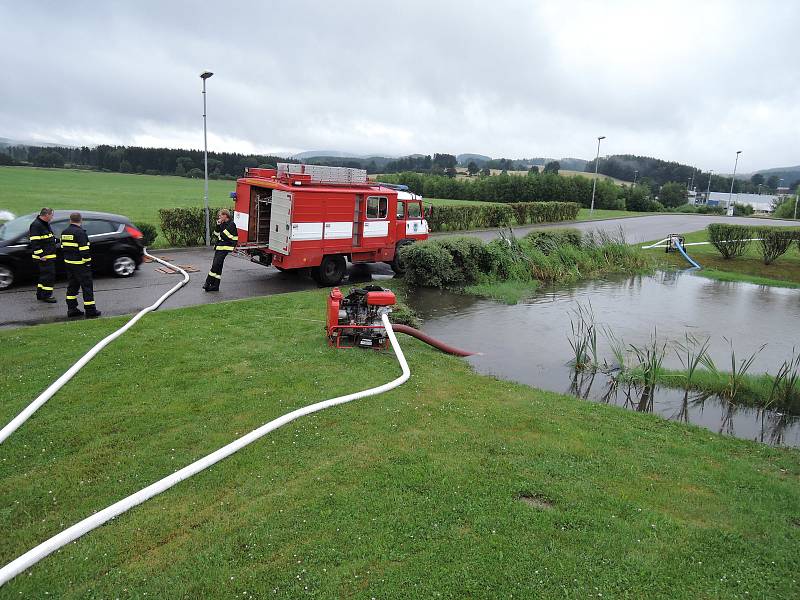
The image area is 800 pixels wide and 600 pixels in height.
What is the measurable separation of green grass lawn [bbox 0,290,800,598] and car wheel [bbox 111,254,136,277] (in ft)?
20.0

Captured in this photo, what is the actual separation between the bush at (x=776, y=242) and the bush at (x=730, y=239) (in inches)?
32.8

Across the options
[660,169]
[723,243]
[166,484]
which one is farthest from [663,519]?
[660,169]

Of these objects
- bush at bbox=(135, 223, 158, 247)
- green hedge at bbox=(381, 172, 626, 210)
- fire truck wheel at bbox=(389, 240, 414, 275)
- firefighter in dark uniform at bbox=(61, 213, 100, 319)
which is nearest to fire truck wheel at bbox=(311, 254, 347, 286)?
fire truck wheel at bbox=(389, 240, 414, 275)

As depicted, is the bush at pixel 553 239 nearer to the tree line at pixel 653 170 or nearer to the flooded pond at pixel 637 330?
the flooded pond at pixel 637 330

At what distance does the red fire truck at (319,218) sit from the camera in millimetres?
12914

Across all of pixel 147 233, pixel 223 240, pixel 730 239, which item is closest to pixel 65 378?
pixel 223 240

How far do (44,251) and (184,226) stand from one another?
7.85 metres

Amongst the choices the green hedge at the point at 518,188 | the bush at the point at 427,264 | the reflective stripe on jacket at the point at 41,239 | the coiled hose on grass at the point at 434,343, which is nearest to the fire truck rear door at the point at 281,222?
the bush at the point at 427,264

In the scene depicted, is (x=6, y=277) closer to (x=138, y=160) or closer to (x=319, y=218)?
(x=319, y=218)

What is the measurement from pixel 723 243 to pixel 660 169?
123 meters

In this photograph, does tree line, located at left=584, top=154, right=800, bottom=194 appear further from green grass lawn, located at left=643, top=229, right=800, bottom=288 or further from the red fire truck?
the red fire truck

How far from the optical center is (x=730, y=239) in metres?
22.2

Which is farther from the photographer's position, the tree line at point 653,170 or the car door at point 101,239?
the tree line at point 653,170

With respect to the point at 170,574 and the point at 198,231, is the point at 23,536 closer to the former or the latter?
the point at 170,574
